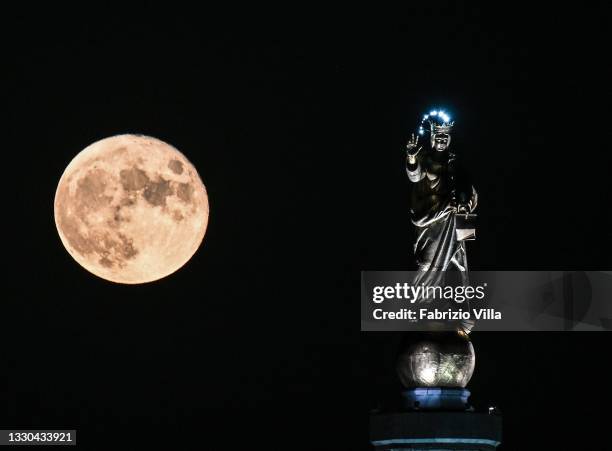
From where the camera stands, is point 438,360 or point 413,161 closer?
point 438,360

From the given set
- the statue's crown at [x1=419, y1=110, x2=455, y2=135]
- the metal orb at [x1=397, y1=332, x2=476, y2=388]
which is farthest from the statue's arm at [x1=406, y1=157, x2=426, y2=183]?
the metal orb at [x1=397, y1=332, x2=476, y2=388]

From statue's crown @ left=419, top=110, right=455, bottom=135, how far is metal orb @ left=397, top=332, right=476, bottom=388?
17.3ft

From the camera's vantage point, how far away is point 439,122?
66.9 meters

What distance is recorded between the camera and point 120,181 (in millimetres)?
74688

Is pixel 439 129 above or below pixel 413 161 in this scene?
above

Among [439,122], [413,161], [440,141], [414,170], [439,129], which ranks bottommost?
[414,170]

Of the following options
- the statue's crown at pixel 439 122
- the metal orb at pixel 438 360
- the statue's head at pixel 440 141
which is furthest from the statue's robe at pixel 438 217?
the metal orb at pixel 438 360

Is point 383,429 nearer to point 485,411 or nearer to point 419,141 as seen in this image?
point 485,411

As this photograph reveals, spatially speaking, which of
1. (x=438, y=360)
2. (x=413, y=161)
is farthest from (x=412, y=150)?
(x=438, y=360)

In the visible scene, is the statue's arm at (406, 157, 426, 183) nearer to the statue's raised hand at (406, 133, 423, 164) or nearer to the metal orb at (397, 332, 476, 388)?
Result: the statue's raised hand at (406, 133, 423, 164)

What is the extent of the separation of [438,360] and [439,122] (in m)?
6.16

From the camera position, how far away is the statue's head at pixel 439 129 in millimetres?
66938

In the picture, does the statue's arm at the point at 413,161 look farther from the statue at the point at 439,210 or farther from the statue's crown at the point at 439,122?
the statue's crown at the point at 439,122

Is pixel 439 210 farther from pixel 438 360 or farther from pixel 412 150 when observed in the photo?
pixel 438 360
